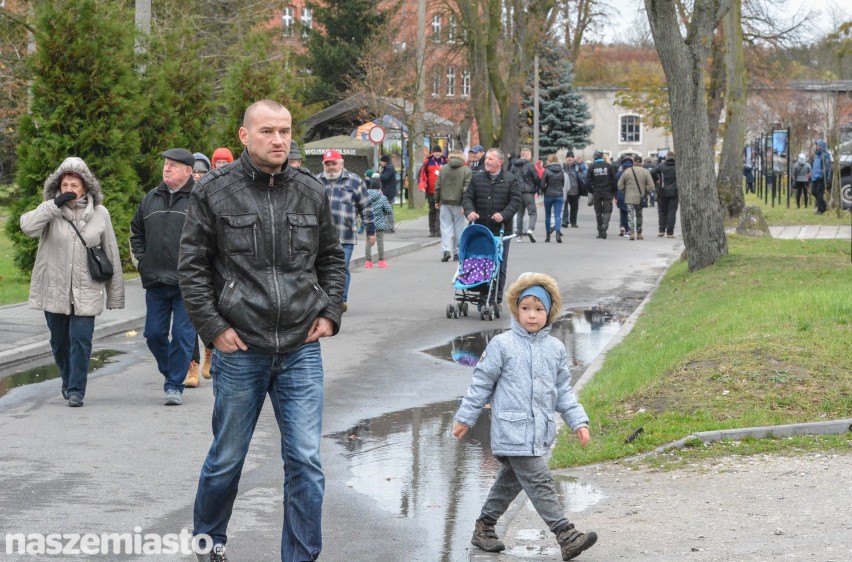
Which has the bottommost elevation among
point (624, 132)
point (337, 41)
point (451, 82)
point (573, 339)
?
point (573, 339)

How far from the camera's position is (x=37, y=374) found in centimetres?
1196

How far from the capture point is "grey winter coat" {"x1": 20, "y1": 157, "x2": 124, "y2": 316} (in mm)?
10031

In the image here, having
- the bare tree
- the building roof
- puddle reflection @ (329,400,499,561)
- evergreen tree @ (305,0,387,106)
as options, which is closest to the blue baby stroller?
puddle reflection @ (329,400,499,561)

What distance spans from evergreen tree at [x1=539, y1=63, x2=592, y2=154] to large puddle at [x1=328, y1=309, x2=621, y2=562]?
205 ft

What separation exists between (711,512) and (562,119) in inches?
2623

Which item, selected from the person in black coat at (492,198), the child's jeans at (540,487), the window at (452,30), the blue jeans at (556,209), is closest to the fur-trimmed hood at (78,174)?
the child's jeans at (540,487)

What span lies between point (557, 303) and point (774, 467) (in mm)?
2227

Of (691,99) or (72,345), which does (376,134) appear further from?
(72,345)

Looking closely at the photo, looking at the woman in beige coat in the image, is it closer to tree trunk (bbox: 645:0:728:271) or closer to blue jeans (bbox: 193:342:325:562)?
blue jeans (bbox: 193:342:325:562)

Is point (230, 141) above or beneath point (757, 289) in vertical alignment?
above

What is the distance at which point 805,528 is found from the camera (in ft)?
21.3

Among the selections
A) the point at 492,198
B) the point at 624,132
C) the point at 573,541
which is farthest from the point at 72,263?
the point at 624,132

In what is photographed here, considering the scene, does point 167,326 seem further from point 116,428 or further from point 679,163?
point 679,163

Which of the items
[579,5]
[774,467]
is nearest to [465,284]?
[774,467]
